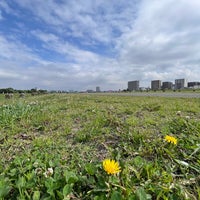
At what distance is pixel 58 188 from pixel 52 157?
67cm

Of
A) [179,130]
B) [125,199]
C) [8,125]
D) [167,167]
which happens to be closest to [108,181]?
[125,199]

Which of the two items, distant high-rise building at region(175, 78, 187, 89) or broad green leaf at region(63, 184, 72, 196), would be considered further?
distant high-rise building at region(175, 78, 187, 89)

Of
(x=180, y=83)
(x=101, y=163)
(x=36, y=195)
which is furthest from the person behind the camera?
(x=180, y=83)

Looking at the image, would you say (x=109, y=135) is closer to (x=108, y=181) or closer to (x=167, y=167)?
(x=167, y=167)

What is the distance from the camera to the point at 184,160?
2.10 m

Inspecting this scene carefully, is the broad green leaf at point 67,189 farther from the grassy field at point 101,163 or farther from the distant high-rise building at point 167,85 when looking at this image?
the distant high-rise building at point 167,85

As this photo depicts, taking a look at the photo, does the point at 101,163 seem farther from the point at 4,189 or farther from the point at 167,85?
the point at 167,85

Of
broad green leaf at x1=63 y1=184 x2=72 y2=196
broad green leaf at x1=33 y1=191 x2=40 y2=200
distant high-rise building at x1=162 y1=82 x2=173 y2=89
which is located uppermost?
distant high-rise building at x1=162 y1=82 x2=173 y2=89

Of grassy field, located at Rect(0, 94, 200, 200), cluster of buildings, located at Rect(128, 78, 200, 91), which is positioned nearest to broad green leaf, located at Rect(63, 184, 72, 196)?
grassy field, located at Rect(0, 94, 200, 200)

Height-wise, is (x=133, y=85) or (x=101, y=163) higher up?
(x=133, y=85)

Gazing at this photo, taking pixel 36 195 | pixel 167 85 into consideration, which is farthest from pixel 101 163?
pixel 167 85

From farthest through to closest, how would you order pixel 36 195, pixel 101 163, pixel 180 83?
1. pixel 180 83
2. pixel 101 163
3. pixel 36 195

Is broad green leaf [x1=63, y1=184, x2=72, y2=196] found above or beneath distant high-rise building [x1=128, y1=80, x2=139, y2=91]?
beneath

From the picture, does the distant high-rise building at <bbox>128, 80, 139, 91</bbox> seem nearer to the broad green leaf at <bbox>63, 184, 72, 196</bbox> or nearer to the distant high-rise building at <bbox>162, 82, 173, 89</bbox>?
the distant high-rise building at <bbox>162, 82, 173, 89</bbox>
